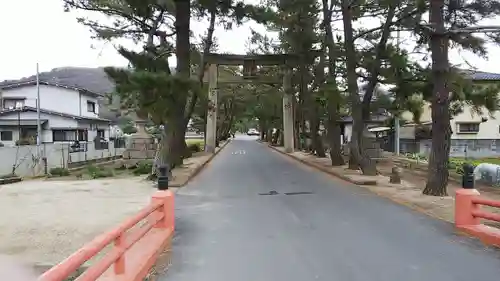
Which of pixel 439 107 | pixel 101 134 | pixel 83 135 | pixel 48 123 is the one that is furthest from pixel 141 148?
pixel 101 134

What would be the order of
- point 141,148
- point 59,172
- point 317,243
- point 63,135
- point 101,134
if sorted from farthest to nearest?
1. point 101,134
2. point 63,135
3. point 141,148
4. point 59,172
5. point 317,243

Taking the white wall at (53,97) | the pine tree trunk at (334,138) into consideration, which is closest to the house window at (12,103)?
the white wall at (53,97)

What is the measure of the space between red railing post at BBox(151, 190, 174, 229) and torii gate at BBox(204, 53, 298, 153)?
1691 centimetres

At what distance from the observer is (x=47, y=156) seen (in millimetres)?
26438

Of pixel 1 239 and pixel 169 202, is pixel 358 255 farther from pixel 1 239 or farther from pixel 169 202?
pixel 1 239

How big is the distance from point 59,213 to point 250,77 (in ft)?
78.5

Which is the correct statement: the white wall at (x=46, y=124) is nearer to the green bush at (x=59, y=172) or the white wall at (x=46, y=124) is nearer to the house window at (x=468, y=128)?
the green bush at (x=59, y=172)

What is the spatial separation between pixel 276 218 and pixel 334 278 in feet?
14.9

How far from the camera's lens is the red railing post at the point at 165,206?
8656 mm

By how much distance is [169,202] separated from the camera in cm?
888

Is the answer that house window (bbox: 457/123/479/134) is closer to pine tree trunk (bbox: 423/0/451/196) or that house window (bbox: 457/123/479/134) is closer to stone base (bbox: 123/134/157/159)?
stone base (bbox: 123/134/157/159)

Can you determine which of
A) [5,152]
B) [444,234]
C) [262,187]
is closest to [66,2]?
[5,152]

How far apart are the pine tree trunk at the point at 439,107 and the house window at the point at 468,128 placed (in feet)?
111

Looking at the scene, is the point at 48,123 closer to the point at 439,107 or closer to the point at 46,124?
the point at 46,124
